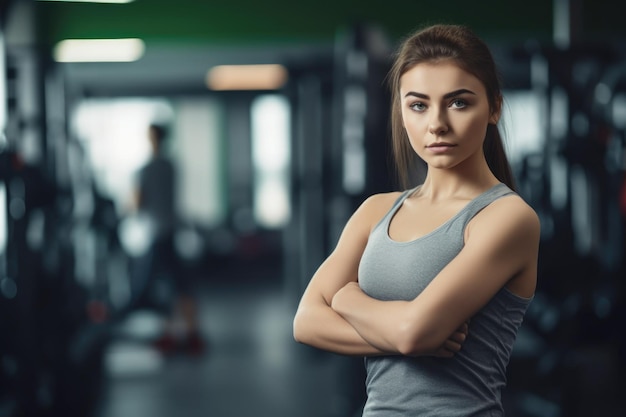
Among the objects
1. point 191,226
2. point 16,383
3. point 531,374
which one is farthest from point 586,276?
point 191,226

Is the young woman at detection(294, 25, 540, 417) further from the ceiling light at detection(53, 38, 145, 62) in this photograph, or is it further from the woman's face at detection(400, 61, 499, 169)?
the ceiling light at detection(53, 38, 145, 62)

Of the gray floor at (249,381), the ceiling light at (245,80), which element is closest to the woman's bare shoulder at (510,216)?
the gray floor at (249,381)

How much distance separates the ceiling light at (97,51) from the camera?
8.07 m

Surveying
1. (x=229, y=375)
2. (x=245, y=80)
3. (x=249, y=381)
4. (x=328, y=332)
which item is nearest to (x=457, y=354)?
(x=328, y=332)

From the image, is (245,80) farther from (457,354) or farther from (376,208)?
(457,354)

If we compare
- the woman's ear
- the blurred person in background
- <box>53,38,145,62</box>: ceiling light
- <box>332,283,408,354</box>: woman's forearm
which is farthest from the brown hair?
<box>53,38,145,62</box>: ceiling light

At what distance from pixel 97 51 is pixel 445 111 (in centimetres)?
852

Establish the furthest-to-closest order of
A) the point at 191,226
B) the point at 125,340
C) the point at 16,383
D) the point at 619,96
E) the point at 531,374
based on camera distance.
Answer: the point at 191,226, the point at 125,340, the point at 619,96, the point at 531,374, the point at 16,383

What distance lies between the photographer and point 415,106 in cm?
98

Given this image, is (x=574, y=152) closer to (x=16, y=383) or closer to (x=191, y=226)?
(x=16, y=383)

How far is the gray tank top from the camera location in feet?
3.21

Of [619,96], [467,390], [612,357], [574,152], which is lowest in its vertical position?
[612,357]

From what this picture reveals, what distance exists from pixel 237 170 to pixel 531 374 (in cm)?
731

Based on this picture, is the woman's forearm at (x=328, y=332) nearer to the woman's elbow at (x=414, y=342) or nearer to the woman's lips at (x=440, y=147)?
the woman's elbow at (x=414, y=342)
